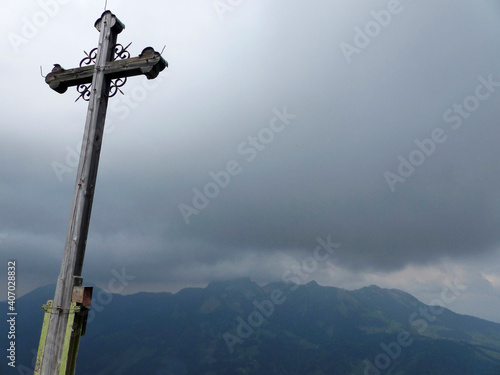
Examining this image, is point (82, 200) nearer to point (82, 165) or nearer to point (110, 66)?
point (82, 165)

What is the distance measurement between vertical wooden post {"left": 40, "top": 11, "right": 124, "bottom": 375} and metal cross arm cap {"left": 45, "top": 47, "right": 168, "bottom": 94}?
0.78 feet

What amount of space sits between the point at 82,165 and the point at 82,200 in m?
0.69

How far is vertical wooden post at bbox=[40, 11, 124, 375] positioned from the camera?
581 cm

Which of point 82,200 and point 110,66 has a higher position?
point 110,66

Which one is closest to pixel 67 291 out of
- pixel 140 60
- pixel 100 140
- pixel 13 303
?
pixel 100 140

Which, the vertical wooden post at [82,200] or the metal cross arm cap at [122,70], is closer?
the vertical wooden post at [82,200]

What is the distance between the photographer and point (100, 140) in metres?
6.91

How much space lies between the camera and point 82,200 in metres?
6.44

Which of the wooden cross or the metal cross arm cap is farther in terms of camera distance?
the metal cross arm cap

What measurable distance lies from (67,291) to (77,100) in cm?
397

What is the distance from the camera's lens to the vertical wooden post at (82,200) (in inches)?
229

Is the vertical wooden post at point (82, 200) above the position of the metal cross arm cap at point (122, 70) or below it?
below

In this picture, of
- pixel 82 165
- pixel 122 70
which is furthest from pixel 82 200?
pixel 122 70

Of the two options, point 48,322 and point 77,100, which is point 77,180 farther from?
point 48,322
